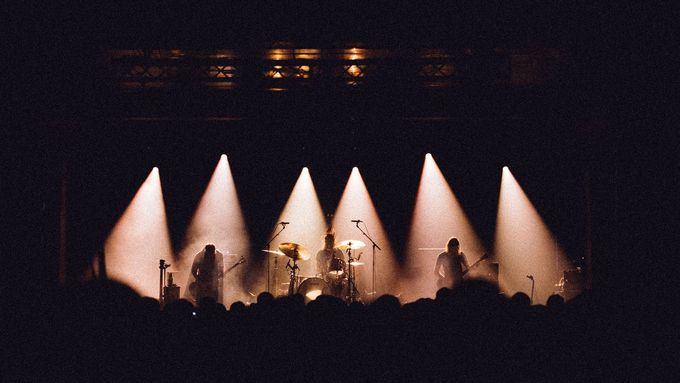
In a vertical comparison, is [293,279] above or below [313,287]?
above

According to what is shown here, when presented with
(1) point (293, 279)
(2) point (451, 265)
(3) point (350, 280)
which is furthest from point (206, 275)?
(2) point (451, 265)

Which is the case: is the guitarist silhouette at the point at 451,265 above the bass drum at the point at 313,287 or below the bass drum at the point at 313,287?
above

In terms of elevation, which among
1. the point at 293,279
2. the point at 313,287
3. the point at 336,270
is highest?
the point at 336,270

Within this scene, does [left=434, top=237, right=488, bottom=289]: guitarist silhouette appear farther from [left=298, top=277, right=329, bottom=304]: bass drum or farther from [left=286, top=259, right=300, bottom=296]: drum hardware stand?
[left=286, top=259, right=300, bottom=296]: drum hardware stand

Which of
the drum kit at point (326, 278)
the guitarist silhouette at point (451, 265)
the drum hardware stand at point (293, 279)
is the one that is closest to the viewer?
the guitarist silhouette at point (451, 265)

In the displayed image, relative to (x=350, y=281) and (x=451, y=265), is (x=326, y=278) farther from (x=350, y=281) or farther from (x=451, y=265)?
(x=451, y=265)

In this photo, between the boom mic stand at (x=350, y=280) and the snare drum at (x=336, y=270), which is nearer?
the snare drum at (x=336, y=270)

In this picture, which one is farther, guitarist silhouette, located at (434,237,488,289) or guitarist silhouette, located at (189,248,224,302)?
guitarist silhouette, located at (189,248,224,302)

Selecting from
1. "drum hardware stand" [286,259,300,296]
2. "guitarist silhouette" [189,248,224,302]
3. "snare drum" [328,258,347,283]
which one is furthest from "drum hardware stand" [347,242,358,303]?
"guitarist silhouette" [189,248,224,302]

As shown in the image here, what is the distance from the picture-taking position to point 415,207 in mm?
10289

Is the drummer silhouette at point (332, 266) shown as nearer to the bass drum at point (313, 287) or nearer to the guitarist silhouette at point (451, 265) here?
the bass drum at point (313, 287)

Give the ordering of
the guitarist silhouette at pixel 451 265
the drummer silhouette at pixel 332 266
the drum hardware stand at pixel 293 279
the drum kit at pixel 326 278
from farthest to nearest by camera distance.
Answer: the drum hardware stand at pixel 293 279 → the drummer silhouette at pixel 332 266 → the drum kit at pixel 326 278 → the guitarist silhouette at pixel 451 265

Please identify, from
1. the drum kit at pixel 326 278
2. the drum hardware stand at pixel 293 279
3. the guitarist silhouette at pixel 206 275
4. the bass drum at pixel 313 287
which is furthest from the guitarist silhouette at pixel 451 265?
the guitarist silhouette at pixel 206 275

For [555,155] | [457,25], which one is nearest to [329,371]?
[457,25]
